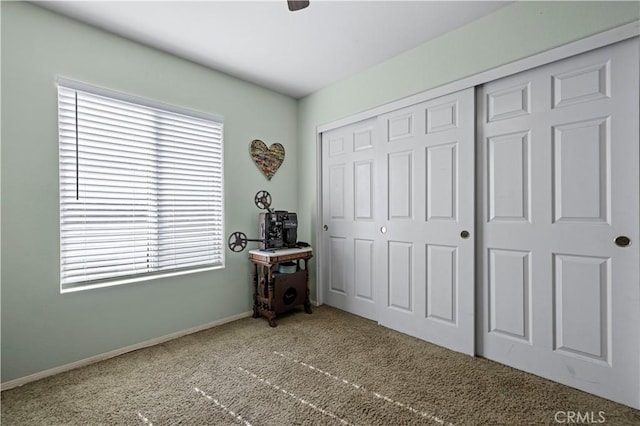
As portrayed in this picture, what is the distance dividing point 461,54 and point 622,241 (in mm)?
1660

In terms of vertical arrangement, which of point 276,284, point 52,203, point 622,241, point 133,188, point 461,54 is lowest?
point 276,284

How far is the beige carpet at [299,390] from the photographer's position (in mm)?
1627

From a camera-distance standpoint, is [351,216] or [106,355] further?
[351,216]

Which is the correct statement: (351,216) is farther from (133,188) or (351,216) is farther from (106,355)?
(106,355)

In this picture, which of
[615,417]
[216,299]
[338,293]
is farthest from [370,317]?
[615,417]

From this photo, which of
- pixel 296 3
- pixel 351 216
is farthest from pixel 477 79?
pixel 351 216

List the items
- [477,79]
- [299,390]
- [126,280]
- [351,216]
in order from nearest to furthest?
1. [299,390]
2. [477,79]
3. [126,280]
4. [351,216]

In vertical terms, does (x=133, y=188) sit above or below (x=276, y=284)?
above

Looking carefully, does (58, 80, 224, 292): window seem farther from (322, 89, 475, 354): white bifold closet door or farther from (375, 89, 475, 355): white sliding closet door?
(375, 89, 475, 355): white sliding closet door

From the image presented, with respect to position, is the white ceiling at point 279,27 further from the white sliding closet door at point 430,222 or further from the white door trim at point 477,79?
the white sliding closet door at point 430,222

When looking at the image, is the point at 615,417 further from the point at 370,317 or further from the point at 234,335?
the point at 234,335

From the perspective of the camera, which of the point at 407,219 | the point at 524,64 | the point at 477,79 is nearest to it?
the point at 524,64

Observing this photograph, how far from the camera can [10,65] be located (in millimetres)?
1931

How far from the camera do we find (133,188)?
8.09ft
